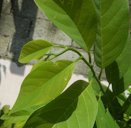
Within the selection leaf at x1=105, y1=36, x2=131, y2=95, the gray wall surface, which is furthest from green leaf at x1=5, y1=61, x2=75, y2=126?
the gray wall surface

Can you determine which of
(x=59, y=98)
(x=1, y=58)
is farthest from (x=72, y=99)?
(x=1, y=58)

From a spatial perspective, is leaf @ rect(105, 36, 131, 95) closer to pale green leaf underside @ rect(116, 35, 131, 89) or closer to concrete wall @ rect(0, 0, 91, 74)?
pale green leaf underside @ rect(116, 35, 131, 89)

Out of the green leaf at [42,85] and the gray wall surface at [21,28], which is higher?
the green leaf at [42,85]

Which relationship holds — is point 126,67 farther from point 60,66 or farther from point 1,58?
point 1,58

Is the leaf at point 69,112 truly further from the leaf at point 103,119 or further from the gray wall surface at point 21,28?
the gray wall surface at point 21,28

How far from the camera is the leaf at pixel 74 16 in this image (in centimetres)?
50

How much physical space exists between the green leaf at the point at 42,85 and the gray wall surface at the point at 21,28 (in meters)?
1.75

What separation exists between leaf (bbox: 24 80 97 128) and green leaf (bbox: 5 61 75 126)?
0.01 m

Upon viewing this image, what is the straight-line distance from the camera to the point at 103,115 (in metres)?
0.54

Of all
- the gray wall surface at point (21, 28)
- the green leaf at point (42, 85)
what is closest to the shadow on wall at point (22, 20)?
the gray wall surface at point (21, 28)

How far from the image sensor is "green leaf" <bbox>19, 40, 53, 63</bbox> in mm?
545

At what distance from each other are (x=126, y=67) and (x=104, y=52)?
0.32 ft

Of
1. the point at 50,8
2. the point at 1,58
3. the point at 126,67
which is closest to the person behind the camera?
the point at 50,8

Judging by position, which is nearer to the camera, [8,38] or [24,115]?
[24,115]
